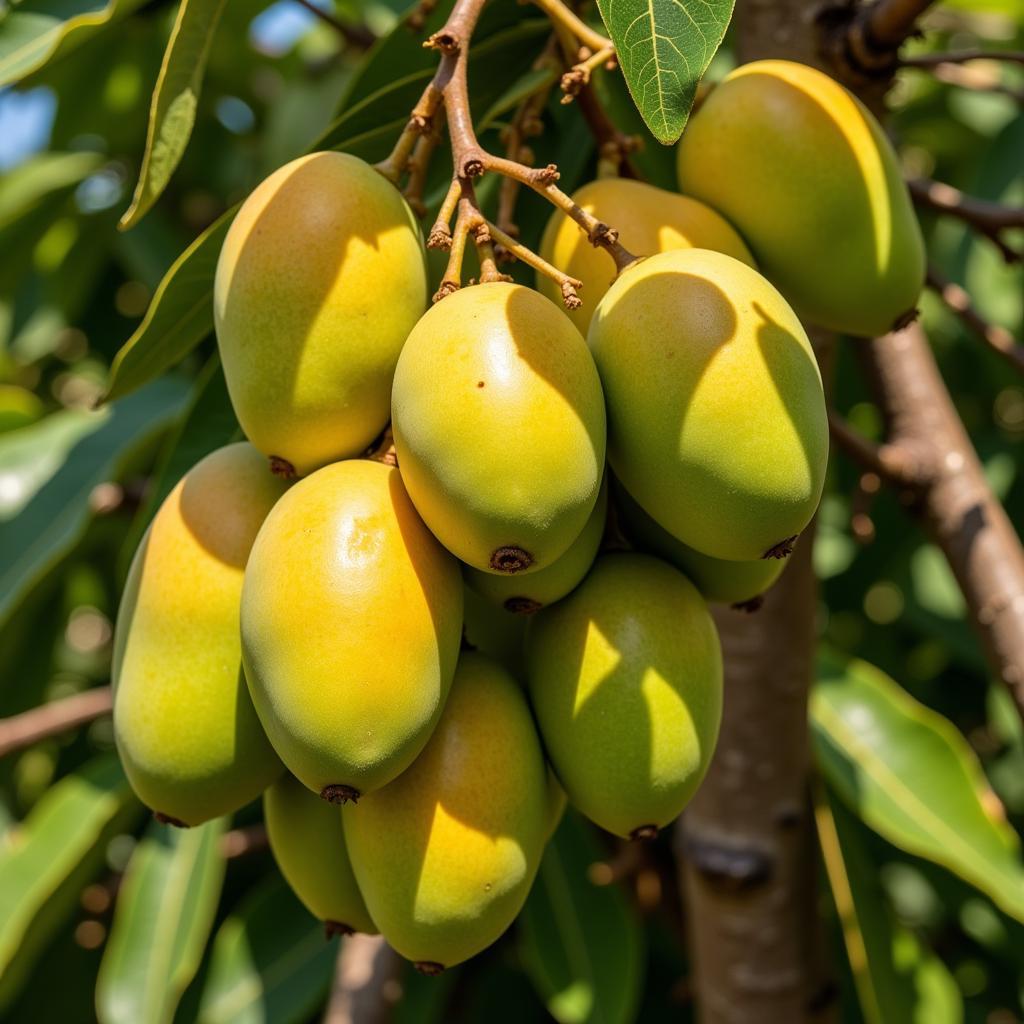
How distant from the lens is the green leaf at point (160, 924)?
167 cm

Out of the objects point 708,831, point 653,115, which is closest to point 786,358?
point 653,115

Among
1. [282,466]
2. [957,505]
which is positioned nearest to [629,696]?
[282,466]

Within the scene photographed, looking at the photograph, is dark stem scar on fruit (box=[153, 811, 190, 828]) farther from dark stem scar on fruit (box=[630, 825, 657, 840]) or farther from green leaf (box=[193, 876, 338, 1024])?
green leaf (box=[193, 876, 338, 1024])

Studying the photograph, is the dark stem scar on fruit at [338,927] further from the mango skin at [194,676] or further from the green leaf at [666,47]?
the green leaf at [666,47]

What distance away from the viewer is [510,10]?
1.19 metres

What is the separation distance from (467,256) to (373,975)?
1.02 metres

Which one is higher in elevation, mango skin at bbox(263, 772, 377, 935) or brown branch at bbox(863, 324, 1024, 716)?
mango skin at bbox(263, 772, 377, 935)

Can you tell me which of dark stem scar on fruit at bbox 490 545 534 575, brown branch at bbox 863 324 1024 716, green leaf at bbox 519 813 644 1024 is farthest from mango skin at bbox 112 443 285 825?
green leaf at bbox 519 813 644 1024

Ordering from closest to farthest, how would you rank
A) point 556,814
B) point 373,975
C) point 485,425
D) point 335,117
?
point 485,425
point 556,814
point 335,117
point 373,975

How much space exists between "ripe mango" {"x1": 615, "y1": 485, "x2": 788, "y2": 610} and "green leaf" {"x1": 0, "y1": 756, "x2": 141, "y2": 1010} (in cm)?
112

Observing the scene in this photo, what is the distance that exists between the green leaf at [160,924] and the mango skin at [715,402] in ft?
3.88

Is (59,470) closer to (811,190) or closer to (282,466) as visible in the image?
(282,466)

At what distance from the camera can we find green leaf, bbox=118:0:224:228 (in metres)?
0.99

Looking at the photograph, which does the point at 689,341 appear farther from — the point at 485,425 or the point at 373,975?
the point at 373,975
